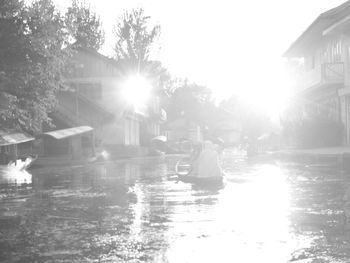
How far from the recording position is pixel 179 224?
8414mm

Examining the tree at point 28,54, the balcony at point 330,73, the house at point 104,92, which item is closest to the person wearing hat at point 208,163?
the tree at point 28,54

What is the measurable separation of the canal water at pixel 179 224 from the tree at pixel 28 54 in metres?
5.96

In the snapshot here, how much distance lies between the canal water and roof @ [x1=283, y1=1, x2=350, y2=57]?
13214 mm

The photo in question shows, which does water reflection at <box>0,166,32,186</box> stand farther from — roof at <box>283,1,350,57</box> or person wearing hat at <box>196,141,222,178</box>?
roof at <box>283,1,350,57</box>

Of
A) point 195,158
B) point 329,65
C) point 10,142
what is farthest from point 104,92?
point 195,158

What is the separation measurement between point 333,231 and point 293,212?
2.10m

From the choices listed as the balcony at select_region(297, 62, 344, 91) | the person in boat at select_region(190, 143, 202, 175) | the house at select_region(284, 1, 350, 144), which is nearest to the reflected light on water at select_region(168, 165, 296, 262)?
the person in boat at select_region(190, 143, 202, 175)

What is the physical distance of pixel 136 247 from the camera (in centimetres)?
664

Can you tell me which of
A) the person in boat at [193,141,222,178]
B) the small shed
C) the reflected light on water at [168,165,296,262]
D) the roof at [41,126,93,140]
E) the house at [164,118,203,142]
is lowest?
the reflected light on water at [168,165,296,262]

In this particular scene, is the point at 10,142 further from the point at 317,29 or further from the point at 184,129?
the point at 184,129

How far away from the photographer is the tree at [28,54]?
19.4 metres

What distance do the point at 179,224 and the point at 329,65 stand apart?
71.8 ft

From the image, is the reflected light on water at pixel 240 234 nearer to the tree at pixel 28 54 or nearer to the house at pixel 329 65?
the tree at pixel 28 54

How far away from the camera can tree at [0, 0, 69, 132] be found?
19.4 meters
